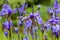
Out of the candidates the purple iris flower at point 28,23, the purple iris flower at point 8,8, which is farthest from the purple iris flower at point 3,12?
the purple iris flower at point 28,23

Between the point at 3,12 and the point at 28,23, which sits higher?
the point at 3,12

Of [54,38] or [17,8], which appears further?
[17,8]

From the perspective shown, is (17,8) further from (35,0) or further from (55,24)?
(55,24)

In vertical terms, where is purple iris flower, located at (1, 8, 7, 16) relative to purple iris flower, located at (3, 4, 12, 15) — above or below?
below

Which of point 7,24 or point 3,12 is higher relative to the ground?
point 3,12

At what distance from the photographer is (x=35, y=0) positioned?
1.62 meters

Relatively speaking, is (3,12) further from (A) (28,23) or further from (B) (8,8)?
(A) (28,23)

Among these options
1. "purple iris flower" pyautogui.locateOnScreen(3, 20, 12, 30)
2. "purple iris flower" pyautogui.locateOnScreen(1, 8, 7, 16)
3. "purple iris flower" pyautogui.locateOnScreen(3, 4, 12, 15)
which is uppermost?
"purple iris flower" pyautogui.locateOnScreen(3, 4, 12, 15)

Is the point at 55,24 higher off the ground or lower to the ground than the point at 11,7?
lower

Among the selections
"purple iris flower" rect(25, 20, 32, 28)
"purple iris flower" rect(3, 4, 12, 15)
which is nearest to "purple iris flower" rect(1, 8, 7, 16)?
"purple iris flower" rect(3, 4, 12, 15)

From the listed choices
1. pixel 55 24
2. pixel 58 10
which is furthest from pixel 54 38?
pixel 58 10

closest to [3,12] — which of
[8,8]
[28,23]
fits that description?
[8,8]

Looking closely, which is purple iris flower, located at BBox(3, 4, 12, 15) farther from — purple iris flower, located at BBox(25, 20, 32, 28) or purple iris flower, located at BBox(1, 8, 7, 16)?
purple iris flower, located at BBox(25, 20, 32, 28)

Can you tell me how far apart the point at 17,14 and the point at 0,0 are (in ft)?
0.81
